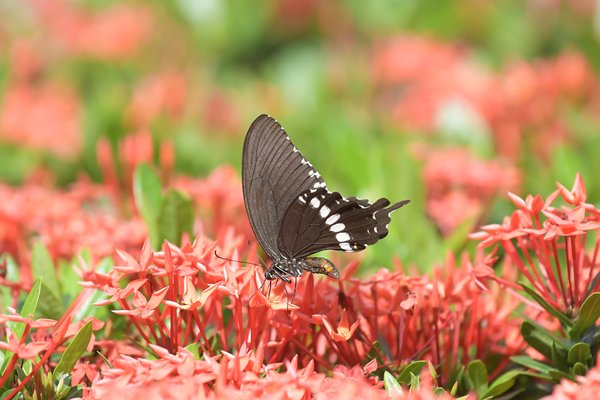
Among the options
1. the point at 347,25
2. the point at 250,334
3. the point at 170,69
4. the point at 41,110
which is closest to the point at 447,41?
the point at 347,25

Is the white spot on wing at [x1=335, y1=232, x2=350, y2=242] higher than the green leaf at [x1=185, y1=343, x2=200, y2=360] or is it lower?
higher

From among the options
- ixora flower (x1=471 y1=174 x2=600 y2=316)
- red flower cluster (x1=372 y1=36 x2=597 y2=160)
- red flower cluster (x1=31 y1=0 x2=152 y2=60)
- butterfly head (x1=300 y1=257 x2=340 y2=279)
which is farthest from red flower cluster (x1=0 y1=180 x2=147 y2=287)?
red flower cluster (x1=31 y1=0 x2=152 y2=60)

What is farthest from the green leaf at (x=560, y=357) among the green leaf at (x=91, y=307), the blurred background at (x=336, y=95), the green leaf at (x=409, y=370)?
the green leaf at (x=91, y=307)

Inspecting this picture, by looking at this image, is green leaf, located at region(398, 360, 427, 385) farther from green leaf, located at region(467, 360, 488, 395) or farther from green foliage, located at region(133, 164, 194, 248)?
green foliage, located at region(133, 164, 194, 248)

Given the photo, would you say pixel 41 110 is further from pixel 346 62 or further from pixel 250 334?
pixel 250 334

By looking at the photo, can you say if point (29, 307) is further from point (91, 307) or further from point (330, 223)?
point (330, 223)

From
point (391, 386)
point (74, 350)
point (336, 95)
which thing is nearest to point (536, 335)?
point (391, 386)
